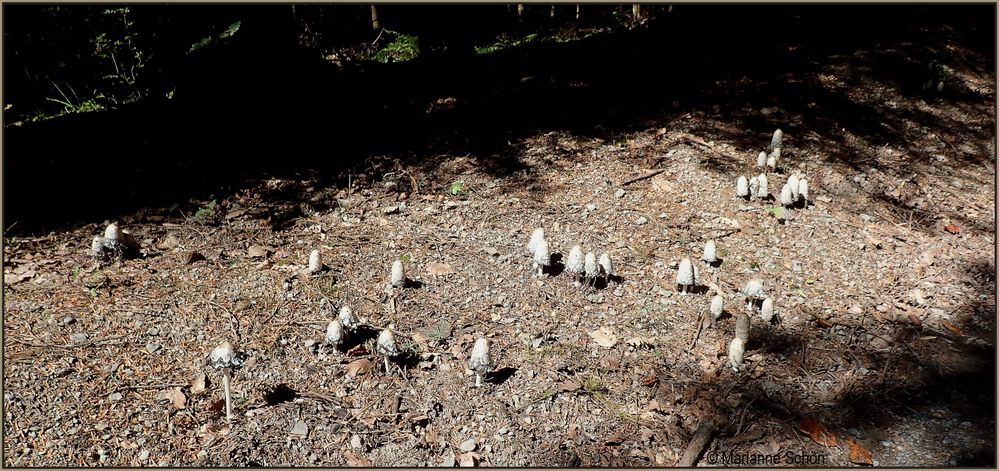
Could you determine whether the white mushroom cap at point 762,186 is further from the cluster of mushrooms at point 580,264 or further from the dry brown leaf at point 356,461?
the dry brown leaf at point 356,461

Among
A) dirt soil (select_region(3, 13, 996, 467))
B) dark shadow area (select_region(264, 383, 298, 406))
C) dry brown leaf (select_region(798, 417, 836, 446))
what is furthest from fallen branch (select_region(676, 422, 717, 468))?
dark shadow area (select_region(264, 383, 298, 406))

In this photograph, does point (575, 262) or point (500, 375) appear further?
point (575, 262)

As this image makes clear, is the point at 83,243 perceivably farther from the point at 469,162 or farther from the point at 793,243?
the point at 793,243

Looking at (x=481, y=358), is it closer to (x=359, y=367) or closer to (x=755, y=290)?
(x=359, y=367)

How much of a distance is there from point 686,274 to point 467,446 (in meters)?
1.98

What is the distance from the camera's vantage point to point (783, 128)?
6504mm

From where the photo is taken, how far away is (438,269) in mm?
4566

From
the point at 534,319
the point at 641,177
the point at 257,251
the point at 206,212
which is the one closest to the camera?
the point at 534,319

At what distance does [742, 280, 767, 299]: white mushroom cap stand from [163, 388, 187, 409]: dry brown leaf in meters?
3.48

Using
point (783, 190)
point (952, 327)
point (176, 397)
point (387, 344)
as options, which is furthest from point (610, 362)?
point (783, 190)

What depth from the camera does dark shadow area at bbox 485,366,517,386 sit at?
3514 millimetres

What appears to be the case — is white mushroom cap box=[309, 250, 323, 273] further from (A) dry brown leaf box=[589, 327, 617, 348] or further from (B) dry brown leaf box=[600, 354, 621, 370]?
(B) dry brown leaf box=[600, 354, 621, 370]

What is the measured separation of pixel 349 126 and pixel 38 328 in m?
3.51

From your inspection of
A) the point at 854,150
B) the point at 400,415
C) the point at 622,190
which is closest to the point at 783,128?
the point at 854,150
